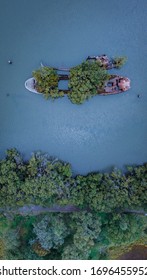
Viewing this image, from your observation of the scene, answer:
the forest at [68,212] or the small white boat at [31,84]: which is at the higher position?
the small white boat at [31,84]

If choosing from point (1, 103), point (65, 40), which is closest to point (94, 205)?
point (1, 103)

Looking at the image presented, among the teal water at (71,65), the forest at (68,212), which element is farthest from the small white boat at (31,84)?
the forest at (68,212)

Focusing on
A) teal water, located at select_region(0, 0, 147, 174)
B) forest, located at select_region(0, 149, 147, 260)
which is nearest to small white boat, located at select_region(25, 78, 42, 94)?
teal water, located at select_region(0, 0, 147, 174)

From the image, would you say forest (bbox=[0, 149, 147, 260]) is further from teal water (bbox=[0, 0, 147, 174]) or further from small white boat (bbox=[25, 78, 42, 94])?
small white boat (bbox=[25, 78, 42, 94])

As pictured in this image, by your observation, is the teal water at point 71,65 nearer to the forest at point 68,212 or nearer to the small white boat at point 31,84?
the small white boat at point 31,84

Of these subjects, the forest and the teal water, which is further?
the teal water

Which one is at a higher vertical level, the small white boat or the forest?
the small white boat

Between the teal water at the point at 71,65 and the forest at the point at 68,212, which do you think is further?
the teal water at the point at 71,65
